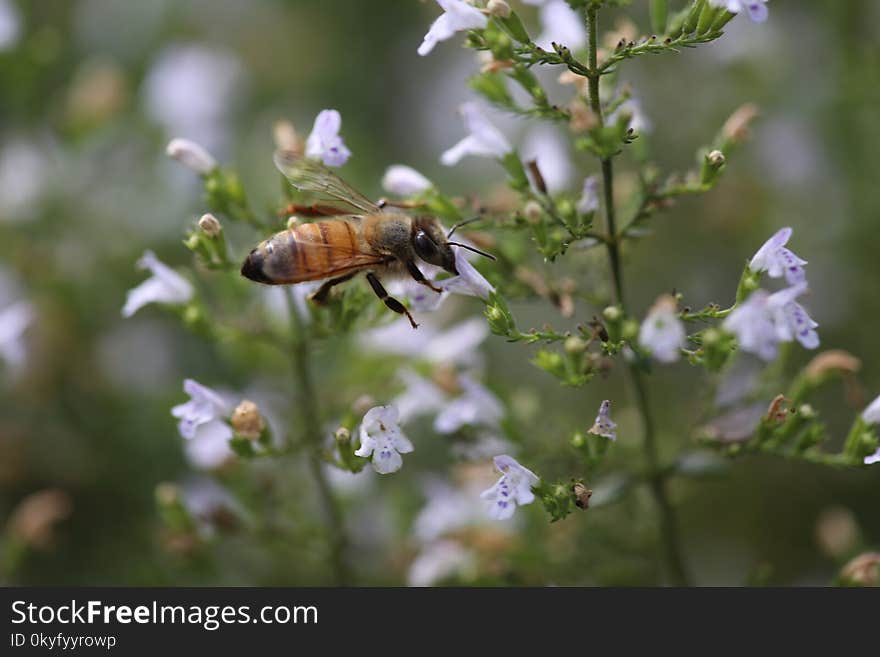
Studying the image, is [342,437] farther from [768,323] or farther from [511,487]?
[768,323]

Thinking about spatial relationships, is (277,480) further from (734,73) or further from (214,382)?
(734,73)

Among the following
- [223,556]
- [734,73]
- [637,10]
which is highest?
[637,10]

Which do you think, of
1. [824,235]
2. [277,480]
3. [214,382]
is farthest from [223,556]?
[824,235]

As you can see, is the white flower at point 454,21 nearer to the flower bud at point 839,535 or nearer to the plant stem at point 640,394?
the plant stem at point 640,394

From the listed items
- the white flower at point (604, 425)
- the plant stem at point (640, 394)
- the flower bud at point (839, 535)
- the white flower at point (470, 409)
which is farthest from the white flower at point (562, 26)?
the flower bud at point (839, 535)

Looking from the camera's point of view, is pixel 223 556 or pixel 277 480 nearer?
pixel 277 480

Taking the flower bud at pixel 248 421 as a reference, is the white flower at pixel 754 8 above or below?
above

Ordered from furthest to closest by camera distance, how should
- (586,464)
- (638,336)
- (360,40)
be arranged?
1. (360,40)
2. (586,464)
3. (638,336)
